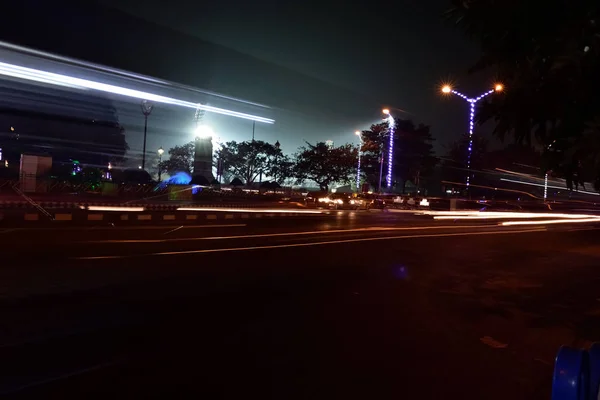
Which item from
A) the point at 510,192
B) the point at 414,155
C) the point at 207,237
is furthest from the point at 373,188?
the point at 207,237

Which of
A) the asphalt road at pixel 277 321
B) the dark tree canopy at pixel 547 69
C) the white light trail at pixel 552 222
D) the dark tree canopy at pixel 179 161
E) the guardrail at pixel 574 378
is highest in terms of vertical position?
the dark tree canopy at pixel 179 161

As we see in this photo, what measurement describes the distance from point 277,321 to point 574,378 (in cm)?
454

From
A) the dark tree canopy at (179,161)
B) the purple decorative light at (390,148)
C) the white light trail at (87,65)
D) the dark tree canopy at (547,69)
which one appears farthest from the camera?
the dark tree canopy at (179,161)

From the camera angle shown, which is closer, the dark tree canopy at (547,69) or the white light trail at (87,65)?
the dark tree canopy at (547,69)

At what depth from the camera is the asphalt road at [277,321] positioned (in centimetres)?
431

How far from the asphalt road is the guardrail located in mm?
2244

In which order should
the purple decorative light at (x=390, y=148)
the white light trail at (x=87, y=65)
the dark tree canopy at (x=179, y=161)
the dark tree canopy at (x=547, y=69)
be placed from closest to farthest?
1. the dark tree canopy at (x=547, y=69)
2. the white light trail at (x=87, y=65)
3. the purple decorative light at (x=390, y=148)
4. the dark tree canopy at (x=179, y=161)

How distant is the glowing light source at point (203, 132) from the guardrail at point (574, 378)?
45.5m

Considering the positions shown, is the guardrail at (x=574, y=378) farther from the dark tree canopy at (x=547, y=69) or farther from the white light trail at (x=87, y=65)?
the white light trail at (x=87, y=65)

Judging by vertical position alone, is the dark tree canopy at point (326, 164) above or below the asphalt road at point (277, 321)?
above

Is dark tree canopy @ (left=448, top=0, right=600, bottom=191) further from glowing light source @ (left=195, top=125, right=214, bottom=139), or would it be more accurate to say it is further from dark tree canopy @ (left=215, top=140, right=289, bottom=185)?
dark tree canopy @ (left=215, top=140, right=289, bottom=185)

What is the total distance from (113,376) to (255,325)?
81.2 inches

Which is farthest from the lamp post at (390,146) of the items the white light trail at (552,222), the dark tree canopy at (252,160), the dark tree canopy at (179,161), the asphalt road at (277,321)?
the asphalt road at (277,321)

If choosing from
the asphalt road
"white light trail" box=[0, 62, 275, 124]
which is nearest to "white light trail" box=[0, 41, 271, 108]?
"white light trail" box=[0, 62, 275, 124]
